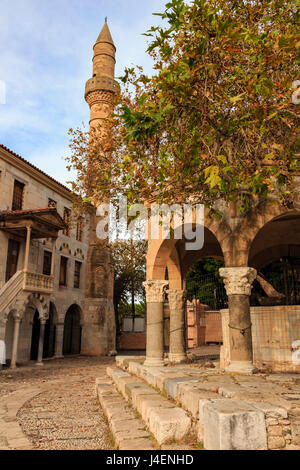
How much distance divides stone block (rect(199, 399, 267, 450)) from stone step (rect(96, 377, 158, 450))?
1.02 metres

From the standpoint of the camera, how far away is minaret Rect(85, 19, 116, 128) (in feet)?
83.8

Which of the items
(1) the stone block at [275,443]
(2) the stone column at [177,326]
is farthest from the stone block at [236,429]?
(2) the stone column at [177,326]

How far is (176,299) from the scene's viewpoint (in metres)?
12.0

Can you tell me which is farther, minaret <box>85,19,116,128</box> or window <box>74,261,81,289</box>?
minaret <box>85,19,116,128</box>

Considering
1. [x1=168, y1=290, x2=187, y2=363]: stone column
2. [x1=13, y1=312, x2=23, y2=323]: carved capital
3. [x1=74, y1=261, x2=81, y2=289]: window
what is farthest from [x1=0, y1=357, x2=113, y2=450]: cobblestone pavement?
[x1=74, y1=261, x2=81, y2=289]: window

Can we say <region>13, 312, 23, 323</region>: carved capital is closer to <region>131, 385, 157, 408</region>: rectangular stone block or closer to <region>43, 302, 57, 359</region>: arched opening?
<region>43, 302, 57, 359</region>: arched opening

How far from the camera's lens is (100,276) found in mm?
24469

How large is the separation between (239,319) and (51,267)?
43.3ft

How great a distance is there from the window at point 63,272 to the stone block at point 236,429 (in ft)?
63.2

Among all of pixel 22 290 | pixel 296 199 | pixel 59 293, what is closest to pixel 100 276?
pixel 59 293

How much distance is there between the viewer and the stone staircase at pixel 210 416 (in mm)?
3416

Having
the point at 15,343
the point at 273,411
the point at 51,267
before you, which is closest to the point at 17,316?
the point at 15,343

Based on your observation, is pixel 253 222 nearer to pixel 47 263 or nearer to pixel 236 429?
pixel 236 429
